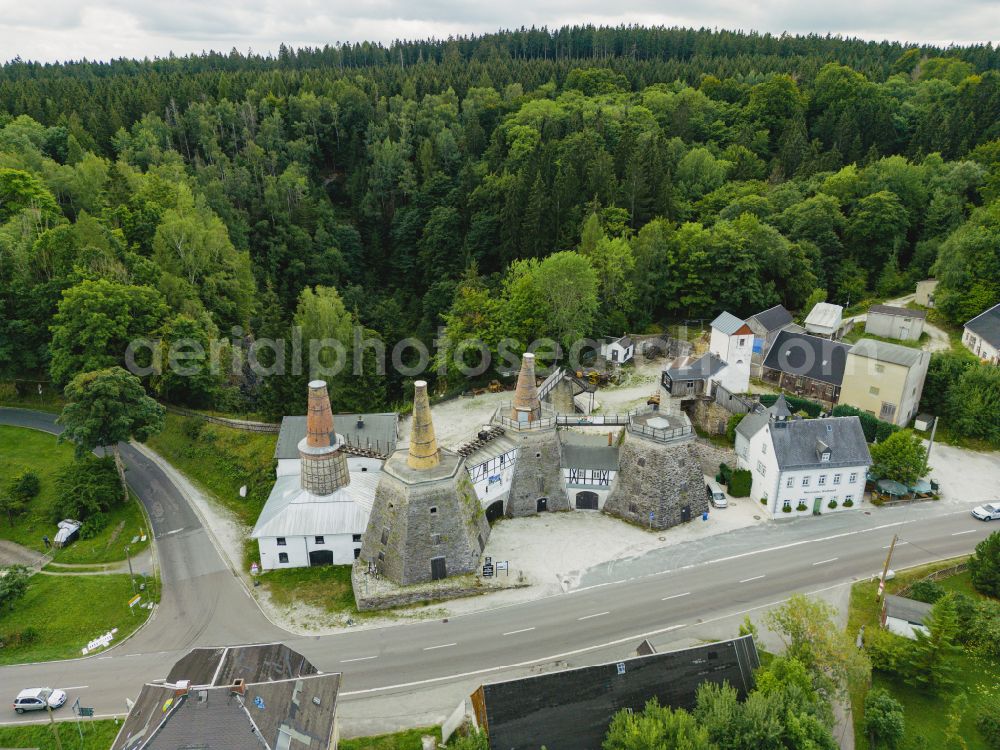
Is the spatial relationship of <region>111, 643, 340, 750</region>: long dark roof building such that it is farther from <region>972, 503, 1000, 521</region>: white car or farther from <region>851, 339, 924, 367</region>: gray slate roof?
<region>851, 339, 924, 367</region>: gray slate roof

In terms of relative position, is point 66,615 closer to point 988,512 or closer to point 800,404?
point 800,404

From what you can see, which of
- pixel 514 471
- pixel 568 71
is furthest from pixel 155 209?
pixel 568 71

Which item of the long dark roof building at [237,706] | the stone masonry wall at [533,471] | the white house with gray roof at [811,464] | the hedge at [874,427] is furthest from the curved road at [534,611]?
the stone masonry wall at [533,471]

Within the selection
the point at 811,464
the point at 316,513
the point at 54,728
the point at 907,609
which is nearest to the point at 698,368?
the point at 811,464

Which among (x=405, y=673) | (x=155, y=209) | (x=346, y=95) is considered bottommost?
(x=405, y=673)

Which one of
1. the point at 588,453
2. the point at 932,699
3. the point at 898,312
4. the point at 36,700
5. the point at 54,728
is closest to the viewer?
the point at 54,728

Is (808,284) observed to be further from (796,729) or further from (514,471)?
(796,729)

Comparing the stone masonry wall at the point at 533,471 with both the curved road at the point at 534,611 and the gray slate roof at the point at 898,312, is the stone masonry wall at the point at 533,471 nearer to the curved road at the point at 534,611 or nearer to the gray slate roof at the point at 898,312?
the curved road at the point at 534,611
